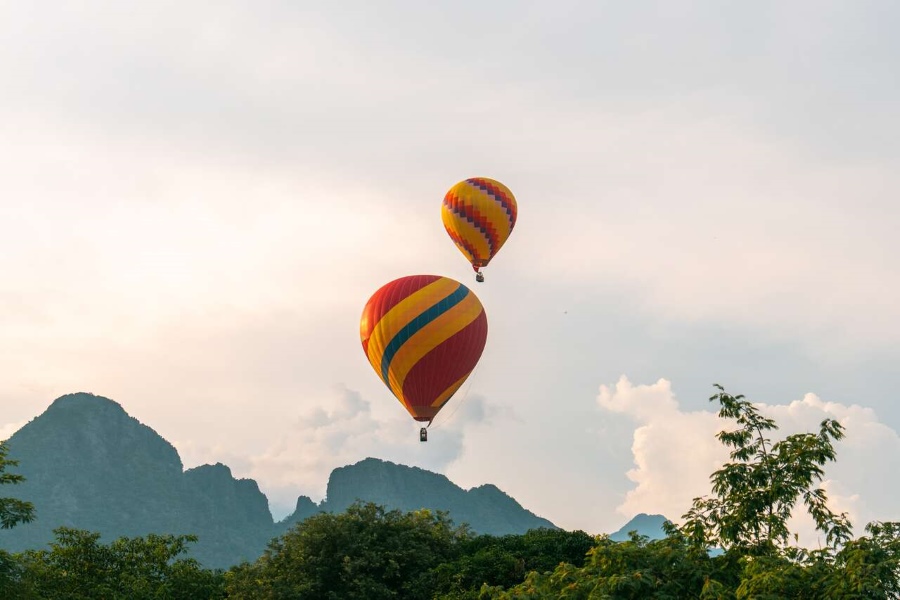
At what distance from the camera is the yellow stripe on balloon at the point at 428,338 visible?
1930 inches

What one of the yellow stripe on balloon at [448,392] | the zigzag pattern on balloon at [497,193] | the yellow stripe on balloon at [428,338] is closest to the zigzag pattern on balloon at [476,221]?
the zigzag pattern on balloon at [497,193]

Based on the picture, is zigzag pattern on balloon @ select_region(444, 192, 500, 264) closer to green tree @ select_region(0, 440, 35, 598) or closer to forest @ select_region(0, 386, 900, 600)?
forest @ select_region(0, 386, 900, 600)

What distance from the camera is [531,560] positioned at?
4256 centimetres

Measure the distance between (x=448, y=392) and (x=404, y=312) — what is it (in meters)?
5.29

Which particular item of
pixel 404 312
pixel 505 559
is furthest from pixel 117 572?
pixel 505 559

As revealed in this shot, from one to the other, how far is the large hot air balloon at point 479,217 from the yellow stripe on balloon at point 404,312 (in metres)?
12.2

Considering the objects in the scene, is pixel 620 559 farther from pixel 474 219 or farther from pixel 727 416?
pixel 474 219

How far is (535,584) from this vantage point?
71.1ft

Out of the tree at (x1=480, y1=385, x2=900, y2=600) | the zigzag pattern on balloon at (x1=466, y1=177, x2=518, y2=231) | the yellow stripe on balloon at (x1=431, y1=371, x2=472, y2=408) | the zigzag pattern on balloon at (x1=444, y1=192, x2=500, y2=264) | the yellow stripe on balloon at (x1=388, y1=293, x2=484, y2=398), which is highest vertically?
the zigzag pattern on balloon at (x1=466, y1=177, x2=518, y2=231)

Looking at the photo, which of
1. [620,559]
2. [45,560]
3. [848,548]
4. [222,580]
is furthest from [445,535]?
[848,548]

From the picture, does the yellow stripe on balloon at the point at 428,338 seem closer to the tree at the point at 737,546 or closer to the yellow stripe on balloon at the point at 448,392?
the yellow stripe on balloon at the point at 448,392

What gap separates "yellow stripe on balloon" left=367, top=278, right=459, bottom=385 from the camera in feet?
161

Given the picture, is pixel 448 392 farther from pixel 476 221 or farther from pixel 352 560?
pixel 476 221

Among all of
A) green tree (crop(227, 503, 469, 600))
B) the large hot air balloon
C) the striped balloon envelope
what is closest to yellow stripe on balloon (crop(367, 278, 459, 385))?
the striped balloon envelope
